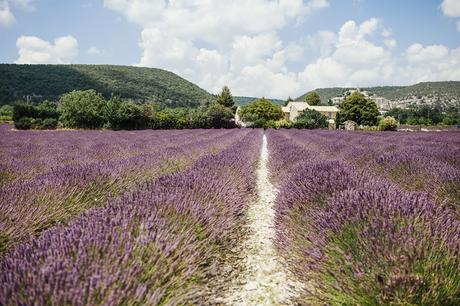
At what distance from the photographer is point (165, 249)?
1657 mm

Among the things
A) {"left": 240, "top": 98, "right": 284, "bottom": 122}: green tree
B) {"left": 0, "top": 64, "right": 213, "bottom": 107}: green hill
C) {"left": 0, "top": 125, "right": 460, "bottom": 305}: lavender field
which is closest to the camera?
{"left": 0, "top": 125, "right": 460, "bottom": 305}: lavender field

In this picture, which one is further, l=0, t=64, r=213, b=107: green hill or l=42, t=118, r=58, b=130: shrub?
l=0, t=64, r=213, b=107: green hill

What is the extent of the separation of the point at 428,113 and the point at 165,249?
294 ft

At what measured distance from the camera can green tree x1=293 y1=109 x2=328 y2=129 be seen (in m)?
44.5

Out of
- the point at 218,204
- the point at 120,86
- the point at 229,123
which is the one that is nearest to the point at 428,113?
the point at 229,123

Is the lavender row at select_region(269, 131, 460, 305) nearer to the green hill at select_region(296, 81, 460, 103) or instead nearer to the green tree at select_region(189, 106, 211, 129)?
the green tree at select_region(189, 106, 211, 129)

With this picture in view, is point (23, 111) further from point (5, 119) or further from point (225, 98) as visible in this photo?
point (225, 98)

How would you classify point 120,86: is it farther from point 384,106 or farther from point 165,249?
point 384,106

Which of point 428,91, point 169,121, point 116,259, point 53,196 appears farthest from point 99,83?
point 428,91

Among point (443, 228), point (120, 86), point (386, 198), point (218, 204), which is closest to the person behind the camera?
point (443, 228)

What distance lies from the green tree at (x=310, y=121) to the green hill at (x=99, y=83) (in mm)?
29558

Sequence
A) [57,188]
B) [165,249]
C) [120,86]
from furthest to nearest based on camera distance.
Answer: [120,86]
[57,188]
[165,249]

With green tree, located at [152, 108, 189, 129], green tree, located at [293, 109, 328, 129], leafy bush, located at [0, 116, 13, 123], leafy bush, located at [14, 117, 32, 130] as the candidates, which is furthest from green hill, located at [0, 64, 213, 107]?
green tree, located at [293, 109, 328, 129]

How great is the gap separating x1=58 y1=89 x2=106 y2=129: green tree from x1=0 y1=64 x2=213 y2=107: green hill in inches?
527
